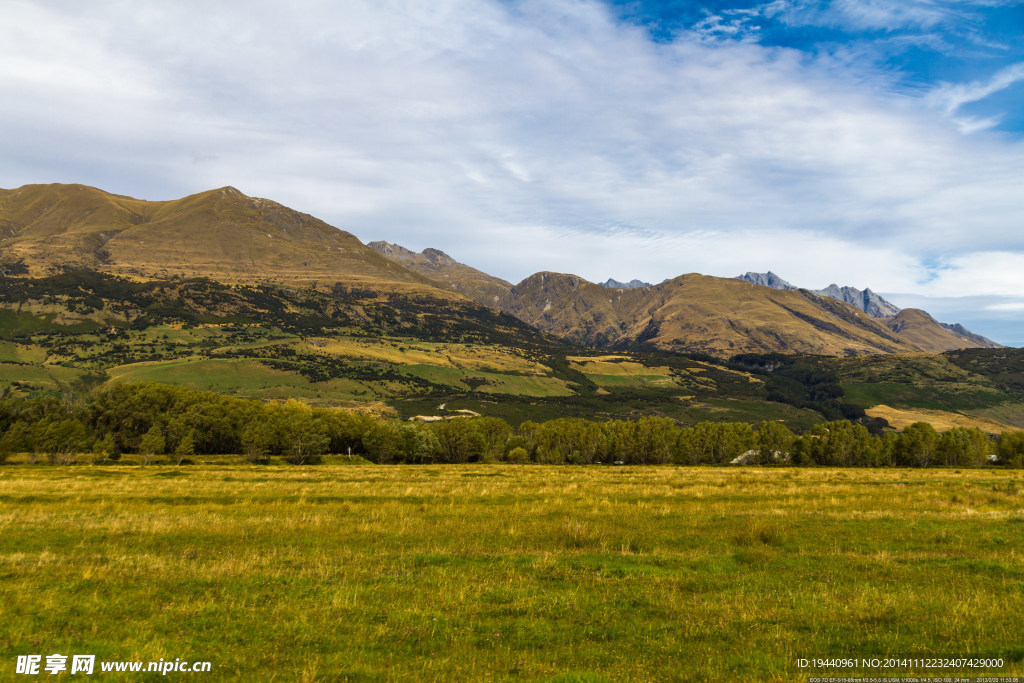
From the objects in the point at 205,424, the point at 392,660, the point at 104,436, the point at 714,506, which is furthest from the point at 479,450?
the point at 392,660

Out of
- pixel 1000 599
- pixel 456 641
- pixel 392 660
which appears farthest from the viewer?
pixel 1000 599

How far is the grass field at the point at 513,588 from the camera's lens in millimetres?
10141

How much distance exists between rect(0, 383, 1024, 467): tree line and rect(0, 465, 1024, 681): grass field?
289ft

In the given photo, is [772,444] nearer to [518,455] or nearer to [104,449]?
[518,455]

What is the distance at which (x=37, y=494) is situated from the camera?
3462cm

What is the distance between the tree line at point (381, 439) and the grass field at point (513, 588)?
88019 mm

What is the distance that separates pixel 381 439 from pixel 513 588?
4268 inches

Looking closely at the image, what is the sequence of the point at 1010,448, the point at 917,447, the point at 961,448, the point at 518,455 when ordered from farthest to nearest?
the point at 518,455, the point at 961,448, the point at 917,447, the point at 1010,448

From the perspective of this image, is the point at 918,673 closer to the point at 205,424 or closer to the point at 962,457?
the point at 205,424

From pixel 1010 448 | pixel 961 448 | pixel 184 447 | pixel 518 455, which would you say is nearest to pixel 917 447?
pixel 961 448

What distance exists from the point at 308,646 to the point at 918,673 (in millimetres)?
11661

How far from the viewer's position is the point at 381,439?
386 ft

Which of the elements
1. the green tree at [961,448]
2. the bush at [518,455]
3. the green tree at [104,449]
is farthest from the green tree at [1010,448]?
the green tree at [104,449]

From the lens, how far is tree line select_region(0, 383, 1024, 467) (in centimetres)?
10431
